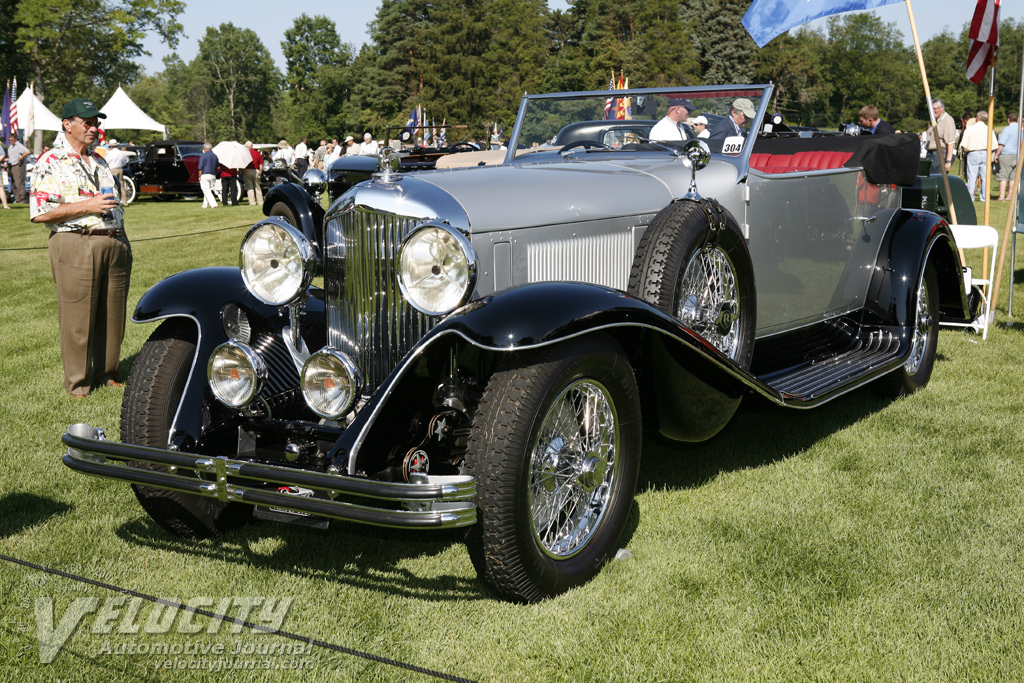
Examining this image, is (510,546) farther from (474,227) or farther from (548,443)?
(474,227)

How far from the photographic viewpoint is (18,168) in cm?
2286

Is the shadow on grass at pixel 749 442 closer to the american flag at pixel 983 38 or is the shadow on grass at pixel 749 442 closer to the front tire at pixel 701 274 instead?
the front tire at pixel 701 274

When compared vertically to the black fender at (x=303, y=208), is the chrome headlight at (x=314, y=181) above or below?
above

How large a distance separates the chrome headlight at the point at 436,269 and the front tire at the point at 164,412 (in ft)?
3.41

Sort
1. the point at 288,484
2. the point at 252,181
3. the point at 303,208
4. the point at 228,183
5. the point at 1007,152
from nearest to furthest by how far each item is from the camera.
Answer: the point at 288,484
the point at 303,208
the point at 1007,152
the point at 252,181
the point at 228,183

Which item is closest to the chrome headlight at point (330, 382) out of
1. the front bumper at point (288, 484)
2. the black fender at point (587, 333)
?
the black fender at point (587, 333)

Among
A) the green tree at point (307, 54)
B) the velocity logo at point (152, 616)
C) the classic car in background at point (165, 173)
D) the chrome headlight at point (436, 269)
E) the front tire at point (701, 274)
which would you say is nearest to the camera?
the velocity logo at point (152, 616)

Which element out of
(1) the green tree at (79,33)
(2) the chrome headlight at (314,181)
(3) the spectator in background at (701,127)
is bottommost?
(2) the chrome headlight at (314,181)

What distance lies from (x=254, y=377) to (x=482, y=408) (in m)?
0.96

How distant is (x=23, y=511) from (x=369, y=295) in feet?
6.45

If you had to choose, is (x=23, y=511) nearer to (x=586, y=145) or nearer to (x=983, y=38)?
(x=586, y=145)

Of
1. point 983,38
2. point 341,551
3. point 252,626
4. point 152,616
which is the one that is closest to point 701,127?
point 341,551

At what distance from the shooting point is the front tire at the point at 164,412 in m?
3.39

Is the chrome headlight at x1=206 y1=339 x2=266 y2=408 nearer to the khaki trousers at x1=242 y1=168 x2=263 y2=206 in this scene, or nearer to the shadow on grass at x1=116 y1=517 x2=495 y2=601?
the shadow on grass at x1=116 y1=517 x2=495 y2=601
